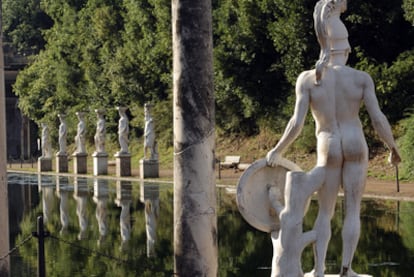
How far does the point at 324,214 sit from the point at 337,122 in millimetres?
970

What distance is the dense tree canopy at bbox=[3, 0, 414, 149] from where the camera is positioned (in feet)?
117

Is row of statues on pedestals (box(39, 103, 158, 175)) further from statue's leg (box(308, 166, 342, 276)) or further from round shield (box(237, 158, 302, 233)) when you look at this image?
statue's leg (box(308, 166, 342, 276))

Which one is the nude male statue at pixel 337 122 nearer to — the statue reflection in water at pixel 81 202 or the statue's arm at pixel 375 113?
the statue's arm at pixel 375 113

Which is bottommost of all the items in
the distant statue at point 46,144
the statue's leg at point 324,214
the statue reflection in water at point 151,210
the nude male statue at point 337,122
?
the statue reflection in water at point 151,210

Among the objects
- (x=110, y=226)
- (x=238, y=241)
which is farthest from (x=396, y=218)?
(x=110, y=226)

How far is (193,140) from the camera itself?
873 centimetres

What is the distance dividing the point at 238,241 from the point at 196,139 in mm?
8801

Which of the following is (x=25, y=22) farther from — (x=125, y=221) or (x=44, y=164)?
(x=125, y=221)

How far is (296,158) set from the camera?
3778 cm

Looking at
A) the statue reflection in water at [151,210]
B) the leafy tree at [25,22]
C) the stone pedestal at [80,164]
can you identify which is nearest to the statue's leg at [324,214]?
the statue reflection in water at [151,210]

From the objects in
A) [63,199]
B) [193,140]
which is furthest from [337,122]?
[63,199]

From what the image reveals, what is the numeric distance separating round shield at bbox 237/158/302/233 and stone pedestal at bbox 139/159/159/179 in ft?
87.5

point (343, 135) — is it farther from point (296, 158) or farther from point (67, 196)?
point (296, 158)

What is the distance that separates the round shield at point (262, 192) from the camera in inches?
396
